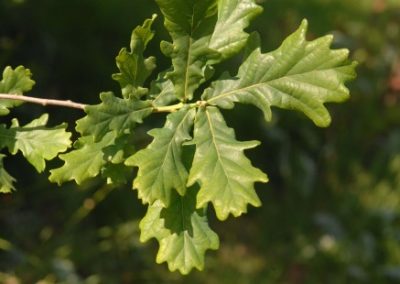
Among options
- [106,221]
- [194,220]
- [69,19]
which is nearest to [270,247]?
[106,221]

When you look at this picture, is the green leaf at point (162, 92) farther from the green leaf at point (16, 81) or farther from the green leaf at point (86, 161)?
the green leaf at point (16, 81)

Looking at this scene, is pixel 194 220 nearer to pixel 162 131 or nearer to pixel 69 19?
pixel 162 131

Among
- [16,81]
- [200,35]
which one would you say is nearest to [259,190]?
[16,81]

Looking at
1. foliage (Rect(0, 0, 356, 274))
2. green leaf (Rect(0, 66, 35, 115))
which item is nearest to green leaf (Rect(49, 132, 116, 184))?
foliage (Rect(0, 0, 356, 274))

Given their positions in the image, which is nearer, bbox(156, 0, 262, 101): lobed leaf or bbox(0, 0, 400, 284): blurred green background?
bbox(156, 0, 262, 101): lobed leaf

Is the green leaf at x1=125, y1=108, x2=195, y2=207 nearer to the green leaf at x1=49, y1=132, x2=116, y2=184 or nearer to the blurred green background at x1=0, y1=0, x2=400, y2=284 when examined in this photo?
the green leaf at x1=49, y1=132, x2=116, y2=184

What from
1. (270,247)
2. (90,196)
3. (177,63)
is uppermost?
(177,63)

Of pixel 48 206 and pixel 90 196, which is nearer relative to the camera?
pixel 90 196
